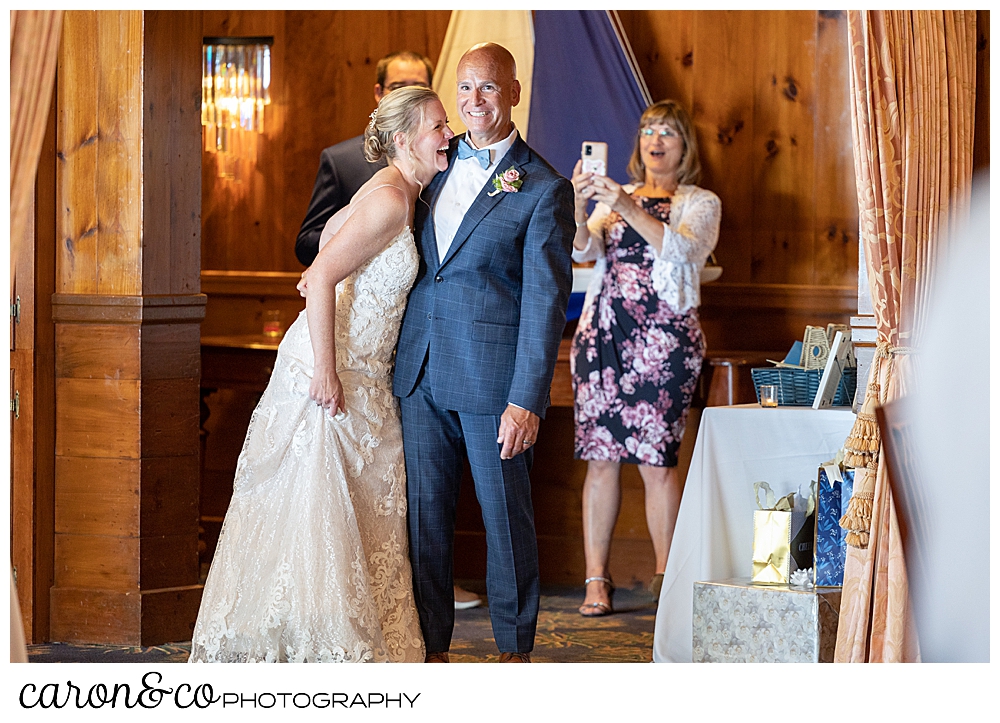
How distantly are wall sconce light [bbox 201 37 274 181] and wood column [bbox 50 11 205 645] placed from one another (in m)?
1.46

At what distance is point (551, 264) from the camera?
296cm

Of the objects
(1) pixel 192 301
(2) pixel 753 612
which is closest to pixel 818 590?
(2) pixel 753 612

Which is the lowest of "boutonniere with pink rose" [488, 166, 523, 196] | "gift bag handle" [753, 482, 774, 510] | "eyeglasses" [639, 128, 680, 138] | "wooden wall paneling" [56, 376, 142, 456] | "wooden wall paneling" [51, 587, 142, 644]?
"wooden wall paneling" [51, 587, 142, 644]

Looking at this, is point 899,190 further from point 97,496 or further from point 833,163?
point 97,496

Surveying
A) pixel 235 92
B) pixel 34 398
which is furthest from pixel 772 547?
pixel 235 92

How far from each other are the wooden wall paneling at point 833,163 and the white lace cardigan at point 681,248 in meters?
0.76

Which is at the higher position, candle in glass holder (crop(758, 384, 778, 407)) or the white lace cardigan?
the white lace cardigan

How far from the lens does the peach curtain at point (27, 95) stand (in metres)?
2.29

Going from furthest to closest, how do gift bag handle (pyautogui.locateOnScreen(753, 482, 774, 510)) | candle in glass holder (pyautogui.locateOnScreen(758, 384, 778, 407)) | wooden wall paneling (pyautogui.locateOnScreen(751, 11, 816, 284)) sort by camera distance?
wooden wall paneling (pyautogui.locateOnScreen(751, 11, 816, 284)) < candle in glass holder (pyautogui.locateOnScreen(758, 384, 778, 407)) < gift bag handle (pyautogui.locateOnScreen(753, 482, 774, 510))

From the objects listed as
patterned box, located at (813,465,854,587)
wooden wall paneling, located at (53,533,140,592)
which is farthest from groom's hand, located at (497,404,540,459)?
wooden wall paneling, located at (53,533,140,592)

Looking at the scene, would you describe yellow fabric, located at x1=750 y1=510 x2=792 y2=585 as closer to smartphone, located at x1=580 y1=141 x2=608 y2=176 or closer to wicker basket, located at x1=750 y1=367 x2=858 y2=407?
wicker basket, located at x1=750 y1=367 x2=858 y2=407

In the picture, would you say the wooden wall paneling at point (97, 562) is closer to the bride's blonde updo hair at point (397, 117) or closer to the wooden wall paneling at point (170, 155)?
the wooden wall paneling at point (170, 155)

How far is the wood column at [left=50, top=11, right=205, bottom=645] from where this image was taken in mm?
3484

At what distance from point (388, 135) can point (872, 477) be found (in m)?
1.40
